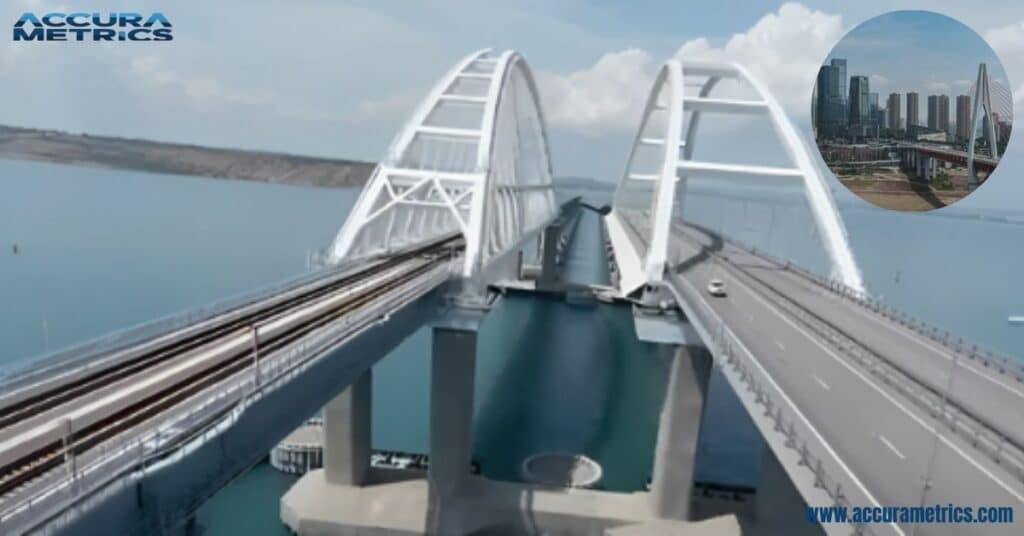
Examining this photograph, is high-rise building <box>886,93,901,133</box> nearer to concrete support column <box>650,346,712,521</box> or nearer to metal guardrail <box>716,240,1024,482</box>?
metal guardrail <box>716,240,1024,482</box>

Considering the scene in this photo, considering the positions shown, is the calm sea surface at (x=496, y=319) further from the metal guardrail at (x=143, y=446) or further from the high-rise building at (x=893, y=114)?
the high-rise building at (x=893, y=114)

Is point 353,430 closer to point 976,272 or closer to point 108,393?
point 108,393

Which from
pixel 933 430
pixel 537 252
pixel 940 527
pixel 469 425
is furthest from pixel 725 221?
pixel 940 527

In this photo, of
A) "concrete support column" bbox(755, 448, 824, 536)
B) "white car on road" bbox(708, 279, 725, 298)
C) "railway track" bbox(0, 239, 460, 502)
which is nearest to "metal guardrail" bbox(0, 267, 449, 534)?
"railway track" bbox(0, 239, 460, 502)

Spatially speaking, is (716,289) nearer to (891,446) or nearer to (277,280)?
(891,446)

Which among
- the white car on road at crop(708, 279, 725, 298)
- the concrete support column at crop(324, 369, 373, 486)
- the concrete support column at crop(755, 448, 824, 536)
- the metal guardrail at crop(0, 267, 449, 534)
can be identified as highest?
the white car on road at crop(708, 279, 725, 298)

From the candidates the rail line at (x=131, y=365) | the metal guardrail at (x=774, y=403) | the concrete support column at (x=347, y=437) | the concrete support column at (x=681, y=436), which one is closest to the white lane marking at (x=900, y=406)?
the metal guardrail at (x=774, y=403)

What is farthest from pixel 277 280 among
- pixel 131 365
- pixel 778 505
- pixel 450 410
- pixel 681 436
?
pixel 131 365
